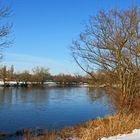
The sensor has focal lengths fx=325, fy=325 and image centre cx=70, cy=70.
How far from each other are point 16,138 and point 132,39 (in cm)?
782

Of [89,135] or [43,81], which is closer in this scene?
[89,135]

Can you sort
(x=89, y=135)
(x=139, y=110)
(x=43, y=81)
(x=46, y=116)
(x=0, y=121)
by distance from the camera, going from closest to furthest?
(x=89, y=135)
(x=139, y=110)
(x=0, y=121)
(x=46, y=116)
(x=43, y=81)

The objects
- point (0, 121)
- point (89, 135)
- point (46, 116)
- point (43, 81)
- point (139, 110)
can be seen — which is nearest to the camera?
point (89, 135)

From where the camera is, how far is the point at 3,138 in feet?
55.9

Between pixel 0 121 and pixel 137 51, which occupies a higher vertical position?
pixel 137 51

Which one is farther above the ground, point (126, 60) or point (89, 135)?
point (126, 60)

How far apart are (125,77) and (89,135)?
7088 millimetres

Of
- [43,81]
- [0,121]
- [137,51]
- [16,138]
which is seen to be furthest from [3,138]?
[43,81]

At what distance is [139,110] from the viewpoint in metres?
16.0

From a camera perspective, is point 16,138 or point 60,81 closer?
point 16,138

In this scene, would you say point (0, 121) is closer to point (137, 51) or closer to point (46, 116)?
point (46, 116)

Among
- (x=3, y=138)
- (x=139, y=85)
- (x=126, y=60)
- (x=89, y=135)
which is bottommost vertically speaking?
(x=3, y=138)

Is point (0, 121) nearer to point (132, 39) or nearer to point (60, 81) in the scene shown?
point (132, 39)

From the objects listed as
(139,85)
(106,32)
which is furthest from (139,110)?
(106,32)
